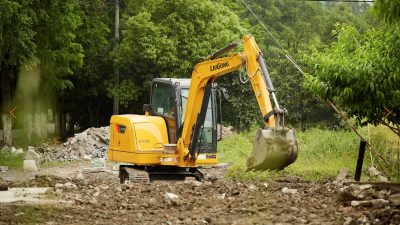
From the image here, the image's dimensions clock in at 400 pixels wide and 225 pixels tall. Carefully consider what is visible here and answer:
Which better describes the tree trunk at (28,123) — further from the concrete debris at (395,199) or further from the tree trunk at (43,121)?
the concrete debris at (395,199)

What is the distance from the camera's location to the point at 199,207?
13.6m

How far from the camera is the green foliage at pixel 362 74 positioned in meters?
15.3

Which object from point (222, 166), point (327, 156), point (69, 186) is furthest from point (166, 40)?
point (69, 186)

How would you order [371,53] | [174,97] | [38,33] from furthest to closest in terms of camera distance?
[38,33]
[174,97]
[371,53]

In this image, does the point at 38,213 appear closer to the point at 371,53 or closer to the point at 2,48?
the point at 371,53

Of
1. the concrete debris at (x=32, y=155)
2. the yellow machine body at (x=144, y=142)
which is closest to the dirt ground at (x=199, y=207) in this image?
the yellow machine body at (x=144, y=142)

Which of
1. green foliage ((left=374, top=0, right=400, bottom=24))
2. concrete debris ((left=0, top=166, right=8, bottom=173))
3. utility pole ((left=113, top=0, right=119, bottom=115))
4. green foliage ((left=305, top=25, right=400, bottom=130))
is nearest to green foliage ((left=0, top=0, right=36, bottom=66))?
concrete debris ((left=0, top=166, right=8, bottom=173))

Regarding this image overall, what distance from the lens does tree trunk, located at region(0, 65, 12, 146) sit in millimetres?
37031

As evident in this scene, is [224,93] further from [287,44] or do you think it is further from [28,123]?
[287,44]

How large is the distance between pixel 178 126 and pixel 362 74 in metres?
5.52

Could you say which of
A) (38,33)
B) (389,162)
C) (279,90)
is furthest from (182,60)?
(389,162)

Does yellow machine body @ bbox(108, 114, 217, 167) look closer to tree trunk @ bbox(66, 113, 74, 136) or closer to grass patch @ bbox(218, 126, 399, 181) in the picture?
grass patch @ bbox(218, 126, 399, 181)

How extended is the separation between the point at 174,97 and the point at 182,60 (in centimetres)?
2195

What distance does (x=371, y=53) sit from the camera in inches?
617
